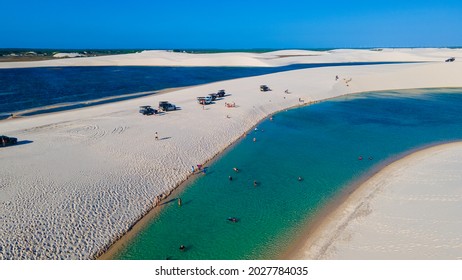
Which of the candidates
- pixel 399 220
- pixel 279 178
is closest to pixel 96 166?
pixel 279 178

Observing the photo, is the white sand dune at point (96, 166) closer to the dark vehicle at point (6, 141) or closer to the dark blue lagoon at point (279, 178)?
the dark vehicle at point (6, 141)

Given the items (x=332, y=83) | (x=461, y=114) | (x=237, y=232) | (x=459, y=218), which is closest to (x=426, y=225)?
(x=459, y=218)

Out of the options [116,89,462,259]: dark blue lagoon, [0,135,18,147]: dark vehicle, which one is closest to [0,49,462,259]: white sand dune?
[0,135,18,147]: dark vehicle

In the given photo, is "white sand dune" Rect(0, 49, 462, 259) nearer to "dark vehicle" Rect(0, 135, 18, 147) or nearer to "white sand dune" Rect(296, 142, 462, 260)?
"dark vehicle" Rect(0, 135, 18, 147)

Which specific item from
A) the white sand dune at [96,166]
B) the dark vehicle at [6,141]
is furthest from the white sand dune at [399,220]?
the dark vehicle at [6,141]

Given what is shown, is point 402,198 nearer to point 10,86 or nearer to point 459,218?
point 459,218

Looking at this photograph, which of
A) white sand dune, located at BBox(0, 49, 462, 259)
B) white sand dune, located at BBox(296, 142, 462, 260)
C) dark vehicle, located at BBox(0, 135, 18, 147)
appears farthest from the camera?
dark vehicle, located at BBox(0, 135, 18, 147)
